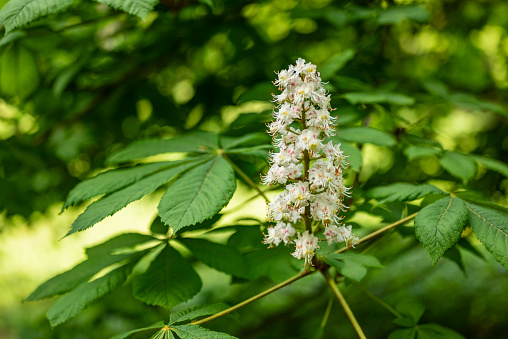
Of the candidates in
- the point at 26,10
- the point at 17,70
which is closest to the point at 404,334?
the point at 26,10

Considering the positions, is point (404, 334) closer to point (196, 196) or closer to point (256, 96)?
point (196, 196)

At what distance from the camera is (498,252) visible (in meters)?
1.11

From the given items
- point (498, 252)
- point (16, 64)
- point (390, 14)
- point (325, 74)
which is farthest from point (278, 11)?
point (498, 252)

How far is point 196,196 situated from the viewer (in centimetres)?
123

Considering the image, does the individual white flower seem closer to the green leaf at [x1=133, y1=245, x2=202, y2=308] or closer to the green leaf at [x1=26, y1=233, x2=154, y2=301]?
the green leaf at [x1=133, y1=245, x2=202, y2=308]

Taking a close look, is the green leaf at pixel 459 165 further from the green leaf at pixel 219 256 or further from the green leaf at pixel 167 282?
the green leaf at pixel 167 282

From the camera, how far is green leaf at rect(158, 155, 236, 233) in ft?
3.77

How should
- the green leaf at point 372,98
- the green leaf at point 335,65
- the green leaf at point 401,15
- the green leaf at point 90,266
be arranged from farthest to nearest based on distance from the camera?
1. the green leaf at point 401,15
2. the green leaf at point 335,65
3. the green leaf at point 372,98
4. the green leaf at point 90,266

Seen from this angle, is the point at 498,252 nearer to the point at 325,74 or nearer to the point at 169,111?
the point at 325,74

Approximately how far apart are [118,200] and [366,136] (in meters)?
0.90

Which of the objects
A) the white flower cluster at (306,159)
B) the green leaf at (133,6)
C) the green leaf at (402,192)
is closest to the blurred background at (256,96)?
the green leaf at (402,192)

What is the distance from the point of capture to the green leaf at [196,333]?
1151mm

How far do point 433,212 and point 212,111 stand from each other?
178cm

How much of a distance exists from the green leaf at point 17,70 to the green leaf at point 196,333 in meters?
1.71
